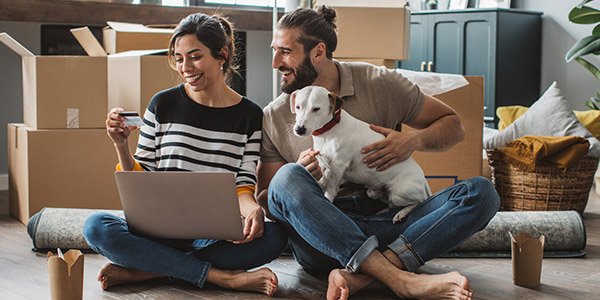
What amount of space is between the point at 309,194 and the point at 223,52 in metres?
0.56

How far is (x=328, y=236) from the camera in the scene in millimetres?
1596

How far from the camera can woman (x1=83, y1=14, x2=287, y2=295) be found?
5.67 feet

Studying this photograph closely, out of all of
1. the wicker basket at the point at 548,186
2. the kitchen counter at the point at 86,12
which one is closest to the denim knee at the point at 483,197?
the wicker basket at the point at 548,186

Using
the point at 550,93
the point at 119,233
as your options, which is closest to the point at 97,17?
the point at 119,233

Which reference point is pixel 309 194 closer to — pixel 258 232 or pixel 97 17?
pixel 258 232

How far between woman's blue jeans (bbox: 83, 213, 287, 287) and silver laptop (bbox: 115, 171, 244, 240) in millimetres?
50

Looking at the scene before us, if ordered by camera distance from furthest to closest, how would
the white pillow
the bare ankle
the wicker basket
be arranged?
the white pillow < the wicker basket < the bare ankle

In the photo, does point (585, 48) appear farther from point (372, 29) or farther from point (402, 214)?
point (402, 214)

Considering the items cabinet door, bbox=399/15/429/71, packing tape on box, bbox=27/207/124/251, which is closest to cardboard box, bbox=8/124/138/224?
packing tape on box, bbox=27/207/124/251

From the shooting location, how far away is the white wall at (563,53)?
4734 mm

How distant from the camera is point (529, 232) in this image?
2.28 m

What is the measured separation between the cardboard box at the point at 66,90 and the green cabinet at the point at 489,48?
2.88 m

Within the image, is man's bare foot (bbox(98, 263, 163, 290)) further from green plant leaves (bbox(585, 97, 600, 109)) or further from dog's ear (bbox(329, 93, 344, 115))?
green plant leaves (bbox(585, 97, 600, 109))

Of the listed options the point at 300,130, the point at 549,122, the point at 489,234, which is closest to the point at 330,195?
the point at 300,130
